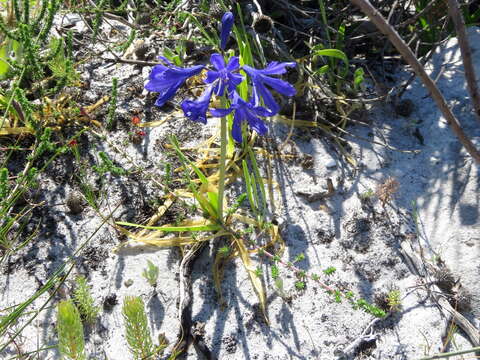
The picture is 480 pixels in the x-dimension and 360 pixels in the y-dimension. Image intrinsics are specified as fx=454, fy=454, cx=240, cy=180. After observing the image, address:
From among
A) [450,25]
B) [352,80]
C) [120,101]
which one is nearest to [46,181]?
[120,101]

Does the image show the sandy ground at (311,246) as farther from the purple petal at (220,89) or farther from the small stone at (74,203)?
the purple petal at (220,89)

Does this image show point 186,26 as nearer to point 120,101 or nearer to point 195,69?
point 120,101

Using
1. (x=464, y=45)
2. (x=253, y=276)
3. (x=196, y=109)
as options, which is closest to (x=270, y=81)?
(x=196, y=109)

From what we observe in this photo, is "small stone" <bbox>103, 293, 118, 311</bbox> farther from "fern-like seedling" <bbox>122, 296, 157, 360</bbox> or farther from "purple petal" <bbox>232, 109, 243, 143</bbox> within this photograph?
"purple petal" <bbox>232, 109, 243, 143</bbox>

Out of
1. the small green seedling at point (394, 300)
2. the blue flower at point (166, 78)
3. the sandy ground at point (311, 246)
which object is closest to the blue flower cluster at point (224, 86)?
the blue flower at point (166, 78)

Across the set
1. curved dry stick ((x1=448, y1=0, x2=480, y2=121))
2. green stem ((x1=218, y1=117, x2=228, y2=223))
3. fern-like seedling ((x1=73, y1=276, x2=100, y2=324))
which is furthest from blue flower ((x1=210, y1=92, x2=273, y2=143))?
fern-like seedling ((x1=73, y1=276, x2=100, y2=324))

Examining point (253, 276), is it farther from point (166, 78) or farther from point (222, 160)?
point (166, 78)
